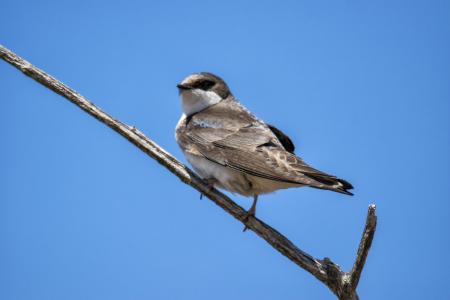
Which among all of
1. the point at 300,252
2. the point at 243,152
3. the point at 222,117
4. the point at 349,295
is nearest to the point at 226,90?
the point at 222,117

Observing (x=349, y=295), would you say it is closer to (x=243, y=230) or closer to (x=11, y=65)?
(x=243, y=230)

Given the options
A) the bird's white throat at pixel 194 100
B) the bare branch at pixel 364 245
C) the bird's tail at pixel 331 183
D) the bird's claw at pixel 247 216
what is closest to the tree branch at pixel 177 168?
the bird's claw at pixel 247 216

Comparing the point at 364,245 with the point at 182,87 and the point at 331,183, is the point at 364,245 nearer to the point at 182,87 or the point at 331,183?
the point at 331,183

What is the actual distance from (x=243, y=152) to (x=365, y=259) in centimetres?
210

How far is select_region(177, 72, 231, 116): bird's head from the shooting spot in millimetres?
7230

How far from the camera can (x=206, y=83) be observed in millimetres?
7492

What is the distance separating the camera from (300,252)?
4.86 meters

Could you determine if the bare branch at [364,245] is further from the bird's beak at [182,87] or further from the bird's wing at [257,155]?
the bird's beak at [182,87]

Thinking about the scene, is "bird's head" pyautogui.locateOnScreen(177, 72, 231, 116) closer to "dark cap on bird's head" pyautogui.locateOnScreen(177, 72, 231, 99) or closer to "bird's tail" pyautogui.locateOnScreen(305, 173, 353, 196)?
"dark cap on bird's head" pyautogui.locateOnScreen(177, 72, 231, 99)

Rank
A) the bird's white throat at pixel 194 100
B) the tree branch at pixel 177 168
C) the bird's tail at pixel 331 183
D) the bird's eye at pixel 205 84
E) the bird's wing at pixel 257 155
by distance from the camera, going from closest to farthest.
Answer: the tree branch at pixel 177 168 < the bird's tail at pixel 331 183 < the bird's wing at pixel 257 155 < the bird's white throat at pixel 194 100 < the bird's eye at pixel 205 84

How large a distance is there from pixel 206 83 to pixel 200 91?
0.74 ft

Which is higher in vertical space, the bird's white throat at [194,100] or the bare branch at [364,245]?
the bird's white throat at [194,100]

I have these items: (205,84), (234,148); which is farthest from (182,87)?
(234,148)

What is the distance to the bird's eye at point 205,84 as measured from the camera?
7408 mm
